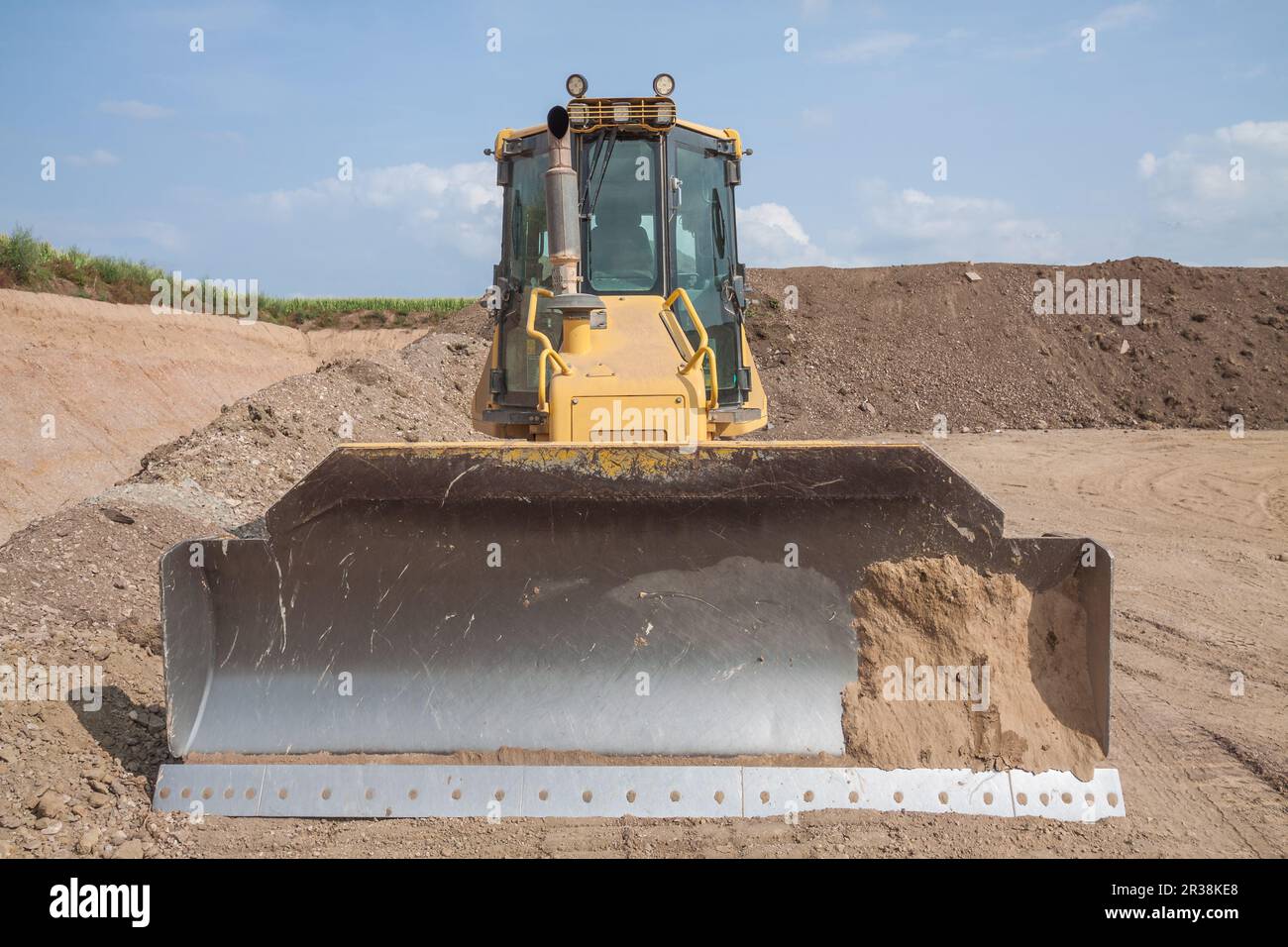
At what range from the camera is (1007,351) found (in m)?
21.7

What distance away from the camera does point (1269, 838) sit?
3611mm

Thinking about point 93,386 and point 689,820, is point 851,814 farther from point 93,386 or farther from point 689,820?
point 93,386

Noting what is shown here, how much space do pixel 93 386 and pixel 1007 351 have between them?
1700 cm

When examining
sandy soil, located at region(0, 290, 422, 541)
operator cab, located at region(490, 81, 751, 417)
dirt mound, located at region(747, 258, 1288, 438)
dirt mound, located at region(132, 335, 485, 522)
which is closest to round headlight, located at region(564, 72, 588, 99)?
operator cab, located at region(490, 81, 751, 417)

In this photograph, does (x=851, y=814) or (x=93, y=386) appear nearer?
(x=851, y=814)

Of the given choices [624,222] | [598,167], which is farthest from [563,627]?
[598,167]

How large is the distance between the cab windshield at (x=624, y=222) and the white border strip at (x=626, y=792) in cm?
296

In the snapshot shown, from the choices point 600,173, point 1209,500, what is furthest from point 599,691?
point 1209,500

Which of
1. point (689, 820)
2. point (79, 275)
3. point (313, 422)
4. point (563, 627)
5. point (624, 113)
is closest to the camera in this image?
point (689, 820)

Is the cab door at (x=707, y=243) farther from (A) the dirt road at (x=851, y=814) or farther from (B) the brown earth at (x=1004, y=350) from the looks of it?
(B) the brown earth at (x=1004, y=350)

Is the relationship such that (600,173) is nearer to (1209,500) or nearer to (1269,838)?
(1269,838)

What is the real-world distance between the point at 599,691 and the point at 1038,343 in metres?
20.3

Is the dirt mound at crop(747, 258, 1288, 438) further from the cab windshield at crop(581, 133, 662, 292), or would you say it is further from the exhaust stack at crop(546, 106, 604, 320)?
the exhaust stack at crop(546, 106, 604, 320)

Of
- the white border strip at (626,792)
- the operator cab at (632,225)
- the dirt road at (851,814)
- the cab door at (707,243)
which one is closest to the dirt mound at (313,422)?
the dirt road at (851,814)
